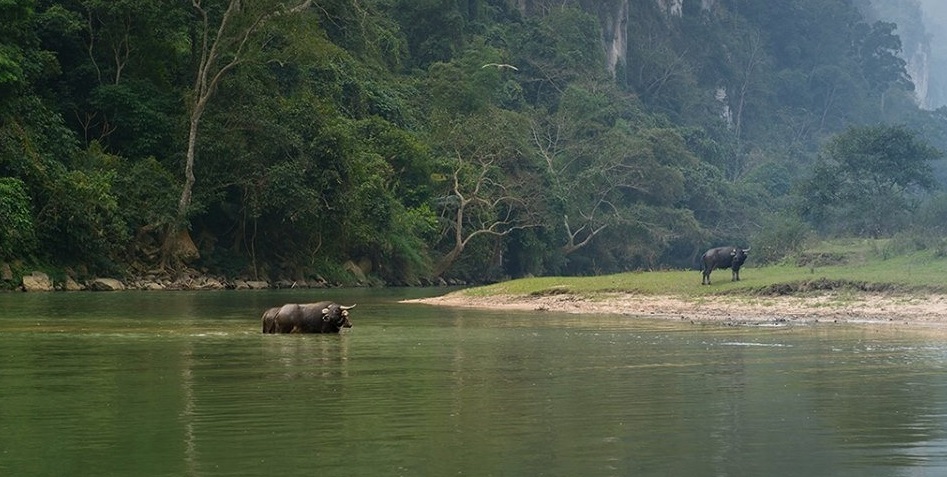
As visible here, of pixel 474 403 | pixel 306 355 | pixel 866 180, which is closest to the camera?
pixel 474 403

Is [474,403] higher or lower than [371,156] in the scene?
lower

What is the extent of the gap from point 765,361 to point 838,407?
484cm

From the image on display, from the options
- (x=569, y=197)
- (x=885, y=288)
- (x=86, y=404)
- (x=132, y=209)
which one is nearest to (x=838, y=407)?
(x=86, y=404)

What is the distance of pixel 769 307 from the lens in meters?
30.3

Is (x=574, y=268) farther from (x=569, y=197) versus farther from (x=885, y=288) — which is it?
(x=885, y=288)

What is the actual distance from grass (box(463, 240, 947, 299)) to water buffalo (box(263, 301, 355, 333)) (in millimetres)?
11430

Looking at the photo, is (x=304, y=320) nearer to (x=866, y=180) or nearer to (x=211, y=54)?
(x=211, y=54)

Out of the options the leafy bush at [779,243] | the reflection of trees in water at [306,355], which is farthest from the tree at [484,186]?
the reflection of trees in water at [306,355]

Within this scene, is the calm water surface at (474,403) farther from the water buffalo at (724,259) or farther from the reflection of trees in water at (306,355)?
the water buffalo at (724,259)

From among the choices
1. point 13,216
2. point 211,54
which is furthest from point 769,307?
point 211,54

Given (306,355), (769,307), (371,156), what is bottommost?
(306,355)

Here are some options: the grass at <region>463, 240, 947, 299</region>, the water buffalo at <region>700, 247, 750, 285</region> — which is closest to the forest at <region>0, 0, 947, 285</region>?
the grass at <region>463, 240, 947, 299</region>

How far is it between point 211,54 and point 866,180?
43.9 meters

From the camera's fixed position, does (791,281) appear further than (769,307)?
Yes
